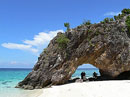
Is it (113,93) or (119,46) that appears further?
(119,46)

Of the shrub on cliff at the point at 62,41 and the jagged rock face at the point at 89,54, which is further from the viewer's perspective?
the shrub on cliff at the point at 62,41

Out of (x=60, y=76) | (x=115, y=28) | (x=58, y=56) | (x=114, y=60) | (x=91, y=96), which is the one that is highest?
(x=115, y=28)

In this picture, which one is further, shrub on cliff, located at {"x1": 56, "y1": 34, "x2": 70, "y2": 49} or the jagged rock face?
shrub on cliff, located at {"x1": 56, "y1": 34, "x2": 70, "y2": 49}

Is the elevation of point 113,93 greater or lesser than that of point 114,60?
lesser

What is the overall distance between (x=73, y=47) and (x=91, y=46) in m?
2.49

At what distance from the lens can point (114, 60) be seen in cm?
1900

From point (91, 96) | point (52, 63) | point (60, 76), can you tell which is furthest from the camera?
point (52, 63)

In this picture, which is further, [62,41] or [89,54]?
[62,41]

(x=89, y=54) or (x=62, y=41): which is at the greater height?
(x=62, y=41)

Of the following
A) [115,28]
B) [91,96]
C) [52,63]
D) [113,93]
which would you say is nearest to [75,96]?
[91,96]

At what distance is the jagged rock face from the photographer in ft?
61.6

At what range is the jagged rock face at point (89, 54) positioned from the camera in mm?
18766

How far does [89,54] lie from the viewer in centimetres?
1945

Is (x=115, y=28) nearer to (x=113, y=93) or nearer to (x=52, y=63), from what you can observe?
(x=52, y=63)
